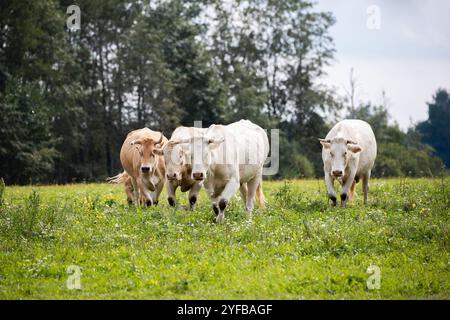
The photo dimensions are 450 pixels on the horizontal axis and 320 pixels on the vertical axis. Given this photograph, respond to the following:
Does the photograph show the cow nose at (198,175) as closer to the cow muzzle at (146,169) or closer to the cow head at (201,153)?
the cow head at (201,153)

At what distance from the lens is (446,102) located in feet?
305

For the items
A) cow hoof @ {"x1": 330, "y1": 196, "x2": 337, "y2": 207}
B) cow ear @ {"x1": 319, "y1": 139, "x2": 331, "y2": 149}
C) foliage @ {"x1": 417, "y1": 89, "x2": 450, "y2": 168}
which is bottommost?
cow hoof @ {"x1": 330, "y1": 196, "x2": 337, "y2": 207}

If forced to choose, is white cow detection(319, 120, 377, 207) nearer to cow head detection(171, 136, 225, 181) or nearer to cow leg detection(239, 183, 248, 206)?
cow leg detection(239, 183, 248, 206)

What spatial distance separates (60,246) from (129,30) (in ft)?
123

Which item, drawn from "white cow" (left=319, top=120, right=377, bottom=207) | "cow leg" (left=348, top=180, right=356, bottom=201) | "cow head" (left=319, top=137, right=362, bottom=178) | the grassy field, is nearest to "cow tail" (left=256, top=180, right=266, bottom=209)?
the grassy field

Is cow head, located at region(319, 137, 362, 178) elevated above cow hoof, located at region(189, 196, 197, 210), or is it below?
above

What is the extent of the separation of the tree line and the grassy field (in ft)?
83.1

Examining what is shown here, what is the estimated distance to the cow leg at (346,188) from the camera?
16328 mm

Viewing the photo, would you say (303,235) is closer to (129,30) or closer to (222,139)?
(222,139)

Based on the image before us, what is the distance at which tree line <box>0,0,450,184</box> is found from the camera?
4150cm

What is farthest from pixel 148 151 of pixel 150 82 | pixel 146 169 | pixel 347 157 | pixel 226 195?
pixel 150 82

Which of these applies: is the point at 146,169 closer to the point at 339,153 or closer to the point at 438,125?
the point at 339,153

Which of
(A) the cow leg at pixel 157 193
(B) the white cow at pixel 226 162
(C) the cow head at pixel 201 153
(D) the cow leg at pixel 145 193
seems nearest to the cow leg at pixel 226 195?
(B) the white cow at pixel 226 162
